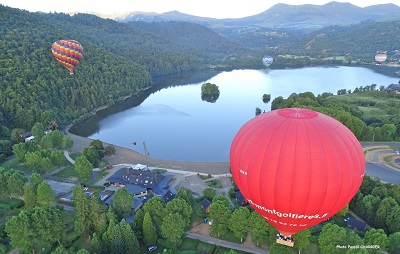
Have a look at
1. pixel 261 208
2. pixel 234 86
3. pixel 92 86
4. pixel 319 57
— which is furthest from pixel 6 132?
pixel 319 57

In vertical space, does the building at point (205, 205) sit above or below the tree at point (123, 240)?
below

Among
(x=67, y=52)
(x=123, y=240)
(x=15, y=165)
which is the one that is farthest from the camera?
(x=67, y=52)

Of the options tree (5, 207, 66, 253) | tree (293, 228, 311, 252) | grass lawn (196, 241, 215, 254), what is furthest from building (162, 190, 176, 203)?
tree (293, 228, 311, 252)

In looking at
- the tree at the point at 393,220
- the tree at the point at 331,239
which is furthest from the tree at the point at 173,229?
the tree at the point at 393,220

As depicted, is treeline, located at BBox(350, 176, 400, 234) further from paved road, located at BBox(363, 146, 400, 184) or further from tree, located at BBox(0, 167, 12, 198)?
tree, located at BBox(0, 167, 12, 198)

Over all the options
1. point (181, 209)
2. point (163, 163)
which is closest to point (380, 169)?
point (181, 209)

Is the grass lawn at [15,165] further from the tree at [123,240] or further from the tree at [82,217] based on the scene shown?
the tree at [123,240]

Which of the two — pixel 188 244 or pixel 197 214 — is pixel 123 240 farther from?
pixel 197 214
